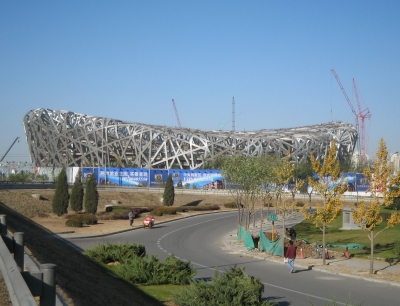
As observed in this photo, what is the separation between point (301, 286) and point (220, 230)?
2117 cm

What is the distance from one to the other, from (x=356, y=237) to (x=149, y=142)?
244 ft

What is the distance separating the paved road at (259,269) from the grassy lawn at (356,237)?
5227mm

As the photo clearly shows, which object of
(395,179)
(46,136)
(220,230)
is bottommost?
(220,230)

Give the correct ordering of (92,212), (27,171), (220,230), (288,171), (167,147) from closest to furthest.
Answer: (288,171) → (220,230) → (92,212) → (27,171) → (167,147)

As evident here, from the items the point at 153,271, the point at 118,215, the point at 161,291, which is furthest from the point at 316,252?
the point at 118,215

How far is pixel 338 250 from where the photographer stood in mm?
27094

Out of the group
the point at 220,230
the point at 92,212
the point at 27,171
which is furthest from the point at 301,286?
the point at 27,171

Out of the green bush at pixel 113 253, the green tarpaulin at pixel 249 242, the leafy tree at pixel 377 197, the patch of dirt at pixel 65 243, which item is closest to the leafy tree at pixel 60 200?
the patch of dirt at pixel 65 243

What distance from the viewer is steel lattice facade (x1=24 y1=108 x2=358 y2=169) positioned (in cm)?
10281

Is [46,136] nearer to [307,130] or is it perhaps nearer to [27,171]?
[27,171]

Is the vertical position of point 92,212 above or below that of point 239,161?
below

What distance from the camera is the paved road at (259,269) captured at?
15594 millimetres

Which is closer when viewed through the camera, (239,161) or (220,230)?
(239,161)

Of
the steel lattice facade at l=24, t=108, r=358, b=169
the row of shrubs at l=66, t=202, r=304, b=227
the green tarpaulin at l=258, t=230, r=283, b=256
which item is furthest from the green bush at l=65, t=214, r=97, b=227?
the steel lattice facade at l=24, t=108, r=358, b=169
